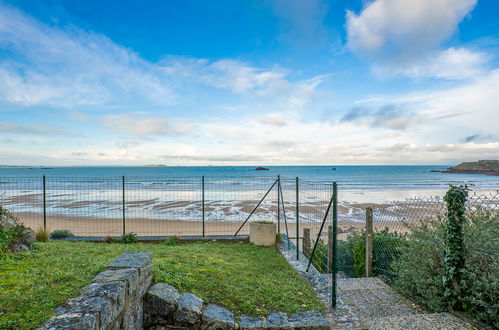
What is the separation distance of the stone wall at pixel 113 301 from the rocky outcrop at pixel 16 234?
241 centimetres

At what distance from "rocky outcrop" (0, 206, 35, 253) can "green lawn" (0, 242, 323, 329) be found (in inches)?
13.7

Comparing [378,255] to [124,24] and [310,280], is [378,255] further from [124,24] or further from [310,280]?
[124,24]

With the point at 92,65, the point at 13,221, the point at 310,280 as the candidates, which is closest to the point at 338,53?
the point at 310,280

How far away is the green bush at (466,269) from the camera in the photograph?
11.4ft

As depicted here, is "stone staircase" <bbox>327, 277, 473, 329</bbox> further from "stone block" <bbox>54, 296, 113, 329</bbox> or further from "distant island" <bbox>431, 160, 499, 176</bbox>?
"distant island" <bbox>431, 160, 499, 176</bbox>

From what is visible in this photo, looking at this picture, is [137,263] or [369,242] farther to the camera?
[369,242]

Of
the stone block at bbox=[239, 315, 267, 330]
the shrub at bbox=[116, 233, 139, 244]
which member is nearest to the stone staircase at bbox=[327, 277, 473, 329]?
the stone block at bbox=[239, 315, 267, 330]

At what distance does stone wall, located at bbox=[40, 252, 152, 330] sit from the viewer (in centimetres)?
206

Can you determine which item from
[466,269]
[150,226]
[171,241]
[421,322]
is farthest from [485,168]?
[171,241]

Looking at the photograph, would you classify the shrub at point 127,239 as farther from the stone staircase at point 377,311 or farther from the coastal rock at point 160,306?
the stone staircase at point 377,311

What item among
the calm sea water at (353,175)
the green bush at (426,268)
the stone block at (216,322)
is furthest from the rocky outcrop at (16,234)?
the calm sea water at (353,175)

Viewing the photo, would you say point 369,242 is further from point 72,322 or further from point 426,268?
point 72,322

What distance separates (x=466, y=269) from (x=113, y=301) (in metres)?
4.80

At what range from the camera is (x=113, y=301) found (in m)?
2.43
